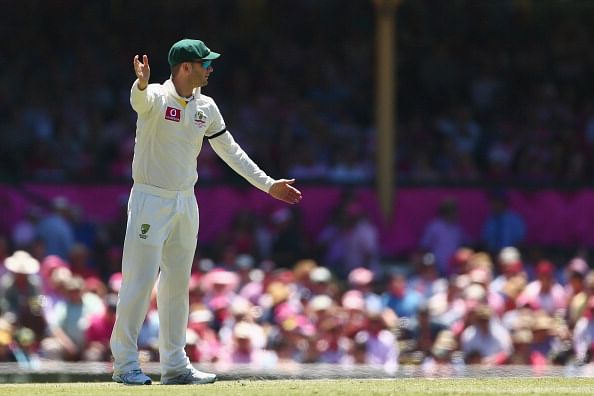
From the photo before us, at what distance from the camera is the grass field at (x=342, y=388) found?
8.12 meters

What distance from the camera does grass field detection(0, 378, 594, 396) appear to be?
26.7 feet

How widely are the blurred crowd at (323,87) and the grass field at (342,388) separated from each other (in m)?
8.73

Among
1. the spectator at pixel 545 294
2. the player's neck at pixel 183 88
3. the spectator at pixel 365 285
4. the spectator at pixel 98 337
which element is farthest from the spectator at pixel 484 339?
the player's neck at pixel 183 88

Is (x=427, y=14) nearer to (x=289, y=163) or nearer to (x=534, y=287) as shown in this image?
(x=289, y=163)

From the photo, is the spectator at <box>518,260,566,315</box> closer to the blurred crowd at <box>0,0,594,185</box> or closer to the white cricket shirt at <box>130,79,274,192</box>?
the blurred crowd at <box>0,0,594,185</box>

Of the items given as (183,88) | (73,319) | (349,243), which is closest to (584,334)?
(349,243)

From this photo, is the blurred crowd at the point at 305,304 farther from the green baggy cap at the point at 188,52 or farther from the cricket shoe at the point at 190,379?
the green baggy cap at the point at 188,52

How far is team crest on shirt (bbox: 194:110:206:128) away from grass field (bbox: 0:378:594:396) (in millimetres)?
1486

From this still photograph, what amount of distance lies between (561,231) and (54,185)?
5.97 metres

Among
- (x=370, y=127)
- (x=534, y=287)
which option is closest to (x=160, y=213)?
(x=534, y=287)

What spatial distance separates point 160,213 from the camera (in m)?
8.59

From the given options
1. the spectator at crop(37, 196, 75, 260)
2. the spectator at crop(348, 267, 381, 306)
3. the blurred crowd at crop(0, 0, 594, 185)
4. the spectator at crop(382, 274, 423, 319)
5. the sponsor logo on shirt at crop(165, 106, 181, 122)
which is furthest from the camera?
the blurred crowd at crop(0, 0, 594, 185)

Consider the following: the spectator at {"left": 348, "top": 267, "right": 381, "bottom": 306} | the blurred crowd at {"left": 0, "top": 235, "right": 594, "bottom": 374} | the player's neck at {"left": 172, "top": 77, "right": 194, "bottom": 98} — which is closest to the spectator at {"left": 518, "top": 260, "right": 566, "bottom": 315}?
the blurred crowd at {"left": 0, "top": 235, "right": 594, "bottom": 374}

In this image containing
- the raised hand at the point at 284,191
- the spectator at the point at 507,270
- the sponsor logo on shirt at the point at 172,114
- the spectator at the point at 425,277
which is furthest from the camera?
the spectator at the point at 425,277
